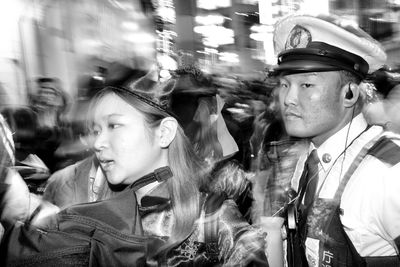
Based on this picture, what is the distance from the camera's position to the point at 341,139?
168cm

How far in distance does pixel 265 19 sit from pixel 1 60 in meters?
13.5

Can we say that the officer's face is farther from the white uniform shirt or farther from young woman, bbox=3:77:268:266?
young woman, bbox=3:77:268:266

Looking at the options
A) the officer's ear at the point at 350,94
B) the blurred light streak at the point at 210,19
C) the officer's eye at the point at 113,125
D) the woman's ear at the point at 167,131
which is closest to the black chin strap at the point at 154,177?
the woman's ear at the point at 167,131

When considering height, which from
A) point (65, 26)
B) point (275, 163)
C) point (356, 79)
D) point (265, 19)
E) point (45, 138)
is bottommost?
point (275, 163)

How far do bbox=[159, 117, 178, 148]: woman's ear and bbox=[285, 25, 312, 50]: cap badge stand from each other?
2.27 feet

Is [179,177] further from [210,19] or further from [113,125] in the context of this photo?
[210,19]

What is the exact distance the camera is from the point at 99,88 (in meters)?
1.66

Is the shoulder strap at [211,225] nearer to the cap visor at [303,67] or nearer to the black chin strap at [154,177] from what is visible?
the black chin strap at [154,177]

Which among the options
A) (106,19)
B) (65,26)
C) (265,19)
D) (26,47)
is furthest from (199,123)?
(265,19)

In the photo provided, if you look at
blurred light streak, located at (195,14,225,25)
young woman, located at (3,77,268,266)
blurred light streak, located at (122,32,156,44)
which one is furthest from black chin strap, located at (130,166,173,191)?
blurred light streak, located at (195,14,225,25)

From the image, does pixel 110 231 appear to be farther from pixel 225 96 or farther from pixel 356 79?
pixel 225 96

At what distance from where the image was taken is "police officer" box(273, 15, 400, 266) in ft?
4.64

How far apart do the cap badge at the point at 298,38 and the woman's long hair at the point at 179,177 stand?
696mm

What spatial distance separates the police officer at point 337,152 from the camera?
1.42 meters
